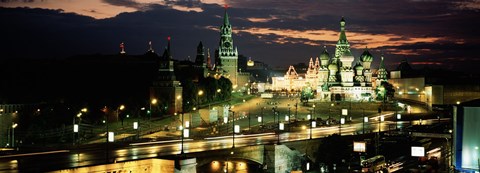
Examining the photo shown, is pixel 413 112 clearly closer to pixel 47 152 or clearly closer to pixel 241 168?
pixel 241 168

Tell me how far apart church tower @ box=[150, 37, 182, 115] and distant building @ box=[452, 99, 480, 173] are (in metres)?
45.4

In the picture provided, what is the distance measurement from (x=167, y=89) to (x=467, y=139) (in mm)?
49924

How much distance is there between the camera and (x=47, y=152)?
1526 inches

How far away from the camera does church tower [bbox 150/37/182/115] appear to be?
7981 cm

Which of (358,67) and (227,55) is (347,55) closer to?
(358,67)

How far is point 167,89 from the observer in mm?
81812

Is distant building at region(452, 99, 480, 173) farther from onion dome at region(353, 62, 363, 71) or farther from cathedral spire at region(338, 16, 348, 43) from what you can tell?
cathedral spire at region(338, 16, 348, 43)

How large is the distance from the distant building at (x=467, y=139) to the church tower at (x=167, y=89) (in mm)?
45364

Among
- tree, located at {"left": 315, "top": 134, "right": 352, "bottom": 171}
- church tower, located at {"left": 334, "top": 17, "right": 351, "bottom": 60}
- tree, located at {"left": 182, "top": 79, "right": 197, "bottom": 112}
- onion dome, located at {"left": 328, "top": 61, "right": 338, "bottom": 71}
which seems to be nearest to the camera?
tree, located at {"left": 315, "top": 134, "right": 352, "bottom": 171}

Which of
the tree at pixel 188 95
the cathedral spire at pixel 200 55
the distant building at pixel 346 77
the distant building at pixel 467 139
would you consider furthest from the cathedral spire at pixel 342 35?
the distant building at pixel 467 139

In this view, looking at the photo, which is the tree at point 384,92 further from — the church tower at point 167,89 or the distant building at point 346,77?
the church tower at point 167,89

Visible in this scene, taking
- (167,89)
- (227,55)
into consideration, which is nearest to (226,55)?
(227,55)

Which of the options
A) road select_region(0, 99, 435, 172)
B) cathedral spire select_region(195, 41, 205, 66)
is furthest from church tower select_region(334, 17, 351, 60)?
road select_region(0, 99, 435, 172)

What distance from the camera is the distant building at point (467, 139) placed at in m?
37.5
